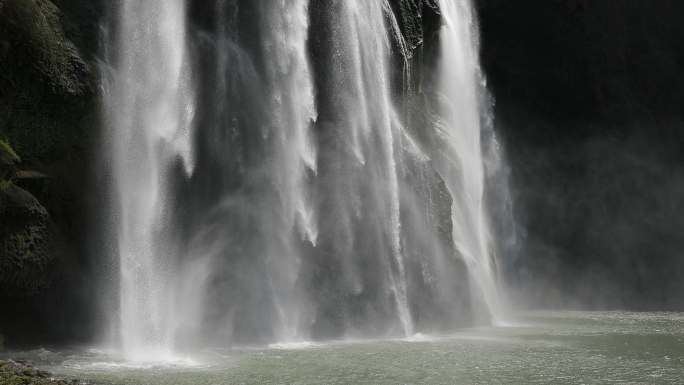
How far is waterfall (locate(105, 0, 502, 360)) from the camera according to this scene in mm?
16500

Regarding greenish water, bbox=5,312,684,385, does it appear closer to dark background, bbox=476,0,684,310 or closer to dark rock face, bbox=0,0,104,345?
dark rock face, bbox=0,0,104,345

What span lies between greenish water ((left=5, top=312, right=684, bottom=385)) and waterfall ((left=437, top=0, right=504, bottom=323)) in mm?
8208

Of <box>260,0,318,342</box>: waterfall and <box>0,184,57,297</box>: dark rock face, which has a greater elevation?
<box>260,0,318,342</box>: waterfall

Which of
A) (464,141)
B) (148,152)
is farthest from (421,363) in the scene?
(464,141)

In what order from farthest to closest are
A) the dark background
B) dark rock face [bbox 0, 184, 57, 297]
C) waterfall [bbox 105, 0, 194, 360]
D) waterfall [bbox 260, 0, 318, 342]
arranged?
the dark background, waterfall [bbox 260, 0, 318, 342], waterfall [bbox 105, 0, 194, 360], dark rock face [bbox 0, 184, 57, 297]

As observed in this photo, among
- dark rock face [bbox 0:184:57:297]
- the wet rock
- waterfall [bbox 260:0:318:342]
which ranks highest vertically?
waterfall [bbox 260:0:318:342]

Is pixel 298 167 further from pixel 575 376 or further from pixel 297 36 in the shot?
pixel 575 376

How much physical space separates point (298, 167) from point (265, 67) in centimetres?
271

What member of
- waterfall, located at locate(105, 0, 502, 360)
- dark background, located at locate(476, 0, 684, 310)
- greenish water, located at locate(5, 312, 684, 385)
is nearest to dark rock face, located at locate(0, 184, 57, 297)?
greenish water, located at locate(5, 312, 684, 385)

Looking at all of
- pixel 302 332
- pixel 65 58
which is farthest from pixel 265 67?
pixel 302 332

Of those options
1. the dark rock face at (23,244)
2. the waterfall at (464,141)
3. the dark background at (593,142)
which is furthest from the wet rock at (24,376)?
the dark background at (593,142)

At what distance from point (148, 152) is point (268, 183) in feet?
10.1

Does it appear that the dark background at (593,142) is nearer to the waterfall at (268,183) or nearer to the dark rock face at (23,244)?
the waterfall at (268,183)

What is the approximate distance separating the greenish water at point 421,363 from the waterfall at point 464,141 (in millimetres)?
8208
